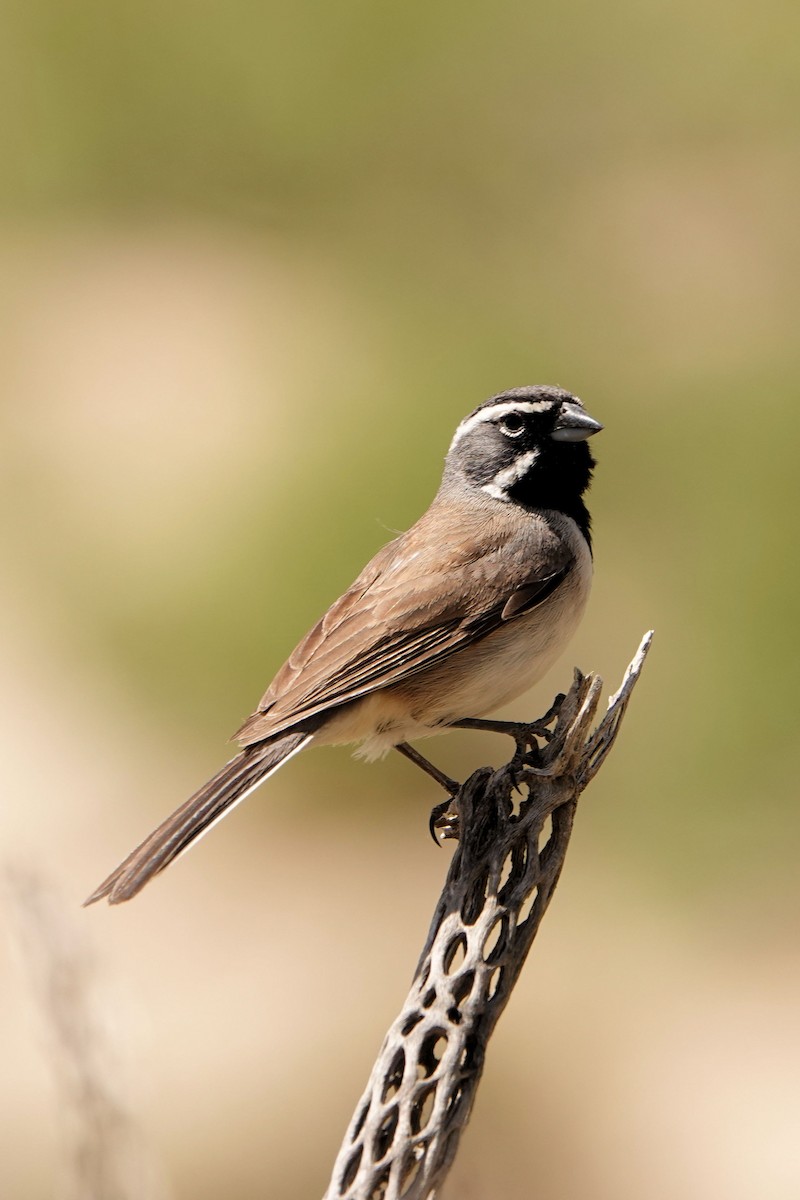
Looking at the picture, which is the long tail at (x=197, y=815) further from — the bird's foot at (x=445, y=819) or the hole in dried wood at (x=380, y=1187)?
the hole in dried wood at (x=380, y=1187)

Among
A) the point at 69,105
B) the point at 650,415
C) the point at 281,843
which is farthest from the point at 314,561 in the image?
the point at 69,105

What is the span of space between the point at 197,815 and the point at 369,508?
250 inches

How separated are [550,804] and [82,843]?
5645 mm

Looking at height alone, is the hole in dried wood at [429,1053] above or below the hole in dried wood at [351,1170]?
above

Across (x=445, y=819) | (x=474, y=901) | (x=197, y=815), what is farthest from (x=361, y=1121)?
(x=445, y=819)

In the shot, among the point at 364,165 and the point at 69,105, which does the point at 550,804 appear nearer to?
the point at 364,165

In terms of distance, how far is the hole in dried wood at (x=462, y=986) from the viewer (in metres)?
3.60

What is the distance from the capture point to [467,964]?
3.63 meters

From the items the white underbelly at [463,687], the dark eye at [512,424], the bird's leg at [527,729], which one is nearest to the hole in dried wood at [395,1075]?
the bird's leg at [527,729]

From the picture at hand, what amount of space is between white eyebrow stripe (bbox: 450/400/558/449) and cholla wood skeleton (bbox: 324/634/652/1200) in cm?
164

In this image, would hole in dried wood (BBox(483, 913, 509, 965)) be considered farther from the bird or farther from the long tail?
the bird

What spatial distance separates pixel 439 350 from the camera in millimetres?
13578

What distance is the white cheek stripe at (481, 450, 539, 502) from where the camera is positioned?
601 centimetres

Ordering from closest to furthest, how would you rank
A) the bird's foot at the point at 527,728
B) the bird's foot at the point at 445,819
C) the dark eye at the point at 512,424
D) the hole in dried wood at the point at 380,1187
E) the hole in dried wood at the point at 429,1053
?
the hole in dried wood at the point at 380,1187, the hole in dried wood at the point at 429,1053, the bird's foot at the point at 527,728, the bird's foot at the point at 445,819, the dark eye at the point at 512,424
